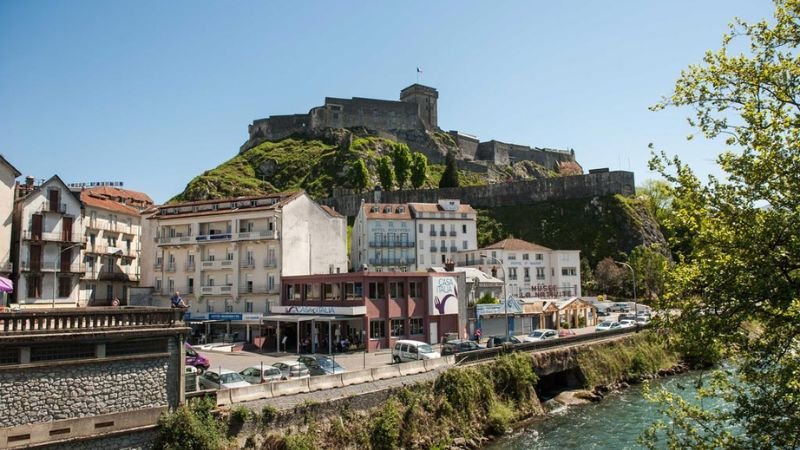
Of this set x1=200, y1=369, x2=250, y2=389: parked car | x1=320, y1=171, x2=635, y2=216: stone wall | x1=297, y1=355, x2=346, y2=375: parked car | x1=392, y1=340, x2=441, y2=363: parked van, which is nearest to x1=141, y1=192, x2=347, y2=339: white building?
x1=392, y1=340, x2=441, y2=363: parked van

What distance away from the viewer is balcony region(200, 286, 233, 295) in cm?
5291

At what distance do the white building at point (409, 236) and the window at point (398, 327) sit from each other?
99.2 ft

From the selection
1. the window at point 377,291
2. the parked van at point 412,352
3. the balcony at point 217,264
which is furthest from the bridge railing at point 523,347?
the balcony at point 217,264

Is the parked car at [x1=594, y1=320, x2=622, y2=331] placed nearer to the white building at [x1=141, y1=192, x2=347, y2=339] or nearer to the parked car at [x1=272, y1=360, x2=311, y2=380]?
the white building at [x1=141, y1=192, x2=347, y2=339]

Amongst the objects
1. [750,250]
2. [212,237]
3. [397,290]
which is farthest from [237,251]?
[750,250]

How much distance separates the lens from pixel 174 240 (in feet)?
184

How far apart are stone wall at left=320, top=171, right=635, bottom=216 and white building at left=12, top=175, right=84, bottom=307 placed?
5379 centimetres

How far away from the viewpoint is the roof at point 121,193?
84562 mm

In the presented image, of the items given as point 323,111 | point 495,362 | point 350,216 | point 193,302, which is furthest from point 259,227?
point 323,111

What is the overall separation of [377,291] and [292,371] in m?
16.2

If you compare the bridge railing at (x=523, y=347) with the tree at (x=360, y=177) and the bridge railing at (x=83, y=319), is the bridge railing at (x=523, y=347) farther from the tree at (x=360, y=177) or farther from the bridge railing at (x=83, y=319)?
the tree at (x=360, y=177)

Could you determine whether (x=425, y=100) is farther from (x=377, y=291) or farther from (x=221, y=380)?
(x=221, y=380)

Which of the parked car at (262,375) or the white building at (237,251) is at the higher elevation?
the white building at (237,251)

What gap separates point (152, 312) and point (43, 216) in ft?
120
